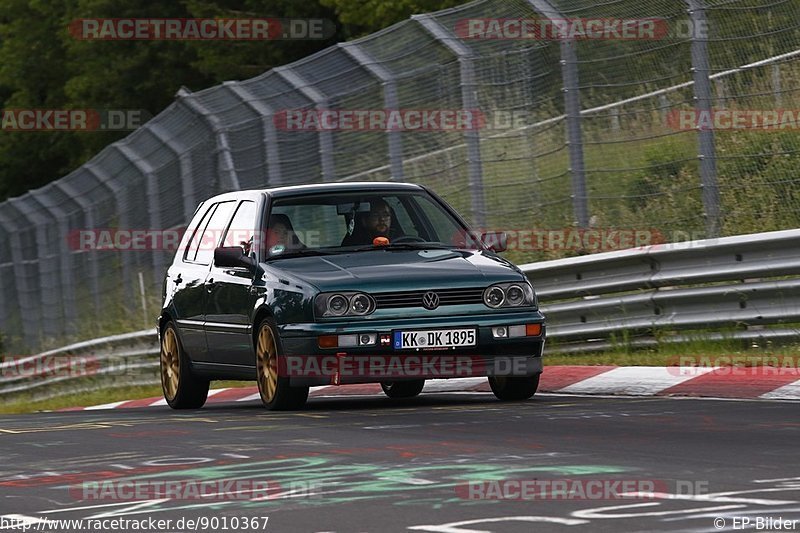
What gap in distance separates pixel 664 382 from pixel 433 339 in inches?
71.0

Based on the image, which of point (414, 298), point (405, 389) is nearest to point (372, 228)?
point (414, 298)

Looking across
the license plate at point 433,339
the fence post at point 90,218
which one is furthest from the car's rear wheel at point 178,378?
the fence post at point 90,218

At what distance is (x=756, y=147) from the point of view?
47.2 feet

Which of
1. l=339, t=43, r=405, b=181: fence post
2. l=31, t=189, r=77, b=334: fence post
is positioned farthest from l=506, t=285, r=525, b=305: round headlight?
l=31, t=189, r=77, b=334: fence post

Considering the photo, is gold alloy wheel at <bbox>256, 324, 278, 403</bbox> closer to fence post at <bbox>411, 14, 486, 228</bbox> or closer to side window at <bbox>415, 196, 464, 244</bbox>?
side window at <bbox>415, 196, 464, 244</bbox>

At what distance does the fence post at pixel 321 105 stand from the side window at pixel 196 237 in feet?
15.6

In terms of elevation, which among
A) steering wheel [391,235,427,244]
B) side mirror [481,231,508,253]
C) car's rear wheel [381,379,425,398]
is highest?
steering wheel [391,235,427,244]

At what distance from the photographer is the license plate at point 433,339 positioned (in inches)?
455

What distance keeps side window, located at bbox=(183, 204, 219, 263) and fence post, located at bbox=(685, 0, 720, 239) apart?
3.76 meters

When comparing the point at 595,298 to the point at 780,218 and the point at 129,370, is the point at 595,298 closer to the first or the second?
the point at 780,218

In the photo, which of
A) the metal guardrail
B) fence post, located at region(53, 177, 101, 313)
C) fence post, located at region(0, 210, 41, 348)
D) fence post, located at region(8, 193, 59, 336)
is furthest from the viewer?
fence post, located at region(0, 210, 41, 348)

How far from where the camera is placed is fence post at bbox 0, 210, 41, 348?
31047 millimetres

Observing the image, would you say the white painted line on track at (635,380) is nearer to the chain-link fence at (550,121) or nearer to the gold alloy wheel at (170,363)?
the chain-link fence at (550,121)

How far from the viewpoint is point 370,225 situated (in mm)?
12844
